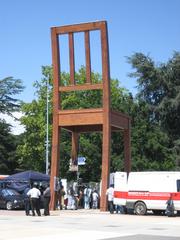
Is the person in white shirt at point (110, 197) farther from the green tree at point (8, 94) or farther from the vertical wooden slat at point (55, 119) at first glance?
the green tree at point (8, 94)

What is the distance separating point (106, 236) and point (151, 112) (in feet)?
134

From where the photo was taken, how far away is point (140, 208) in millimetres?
33000

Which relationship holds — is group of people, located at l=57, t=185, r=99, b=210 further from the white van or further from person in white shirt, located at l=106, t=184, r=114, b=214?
the white van

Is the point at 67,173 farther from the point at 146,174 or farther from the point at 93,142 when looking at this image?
the point at 146,174

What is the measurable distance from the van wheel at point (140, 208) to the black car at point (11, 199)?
901 centimetres

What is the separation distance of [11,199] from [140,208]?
10083 millimetres

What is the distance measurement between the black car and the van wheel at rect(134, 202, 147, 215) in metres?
9.01

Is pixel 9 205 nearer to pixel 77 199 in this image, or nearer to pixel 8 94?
pixel 77 199

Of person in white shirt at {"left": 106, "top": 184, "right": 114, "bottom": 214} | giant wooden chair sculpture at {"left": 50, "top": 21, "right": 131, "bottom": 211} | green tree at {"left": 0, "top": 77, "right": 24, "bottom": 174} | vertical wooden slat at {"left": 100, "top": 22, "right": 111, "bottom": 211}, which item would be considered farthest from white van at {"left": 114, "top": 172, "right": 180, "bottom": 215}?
green tree at {"left": 0, "top": 77, "right": 24, "bottom": 174}

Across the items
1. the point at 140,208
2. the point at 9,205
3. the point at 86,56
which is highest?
the point at 86,56

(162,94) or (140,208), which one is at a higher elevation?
(162,94)

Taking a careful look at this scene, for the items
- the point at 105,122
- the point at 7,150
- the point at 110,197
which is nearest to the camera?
the point at 110,197

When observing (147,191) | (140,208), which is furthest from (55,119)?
(140,208)

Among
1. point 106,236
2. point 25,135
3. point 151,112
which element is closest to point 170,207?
point 106,236
